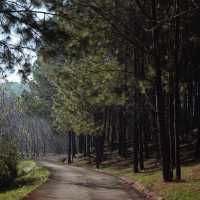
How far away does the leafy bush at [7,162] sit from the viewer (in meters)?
33.1

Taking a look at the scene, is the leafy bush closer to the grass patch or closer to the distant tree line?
the grass patch

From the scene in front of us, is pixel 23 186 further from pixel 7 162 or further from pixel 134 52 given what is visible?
pixel 134 52

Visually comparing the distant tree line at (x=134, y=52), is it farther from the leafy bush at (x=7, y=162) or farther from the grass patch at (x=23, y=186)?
the leafy bush at (x=7, y=162)

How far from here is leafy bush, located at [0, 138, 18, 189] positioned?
33.1 metres

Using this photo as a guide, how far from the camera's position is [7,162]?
113ft

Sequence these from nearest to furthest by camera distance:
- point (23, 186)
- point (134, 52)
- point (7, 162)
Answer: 1. point (23, 186)
2. point (134, 52)
3. point (7, 162)

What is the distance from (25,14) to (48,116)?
64246 millimetres

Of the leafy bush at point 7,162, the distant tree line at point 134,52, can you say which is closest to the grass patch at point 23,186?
the leafy bush at point 7,162

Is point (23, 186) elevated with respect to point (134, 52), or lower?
lower

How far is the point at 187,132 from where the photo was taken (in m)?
47.2

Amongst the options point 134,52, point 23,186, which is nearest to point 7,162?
point 23,186

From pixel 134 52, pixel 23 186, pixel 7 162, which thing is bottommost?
pixel 23 186

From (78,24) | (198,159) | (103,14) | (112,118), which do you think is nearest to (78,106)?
(112,118)

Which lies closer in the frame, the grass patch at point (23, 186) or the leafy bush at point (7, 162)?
the grass patch at point (23, 186)
